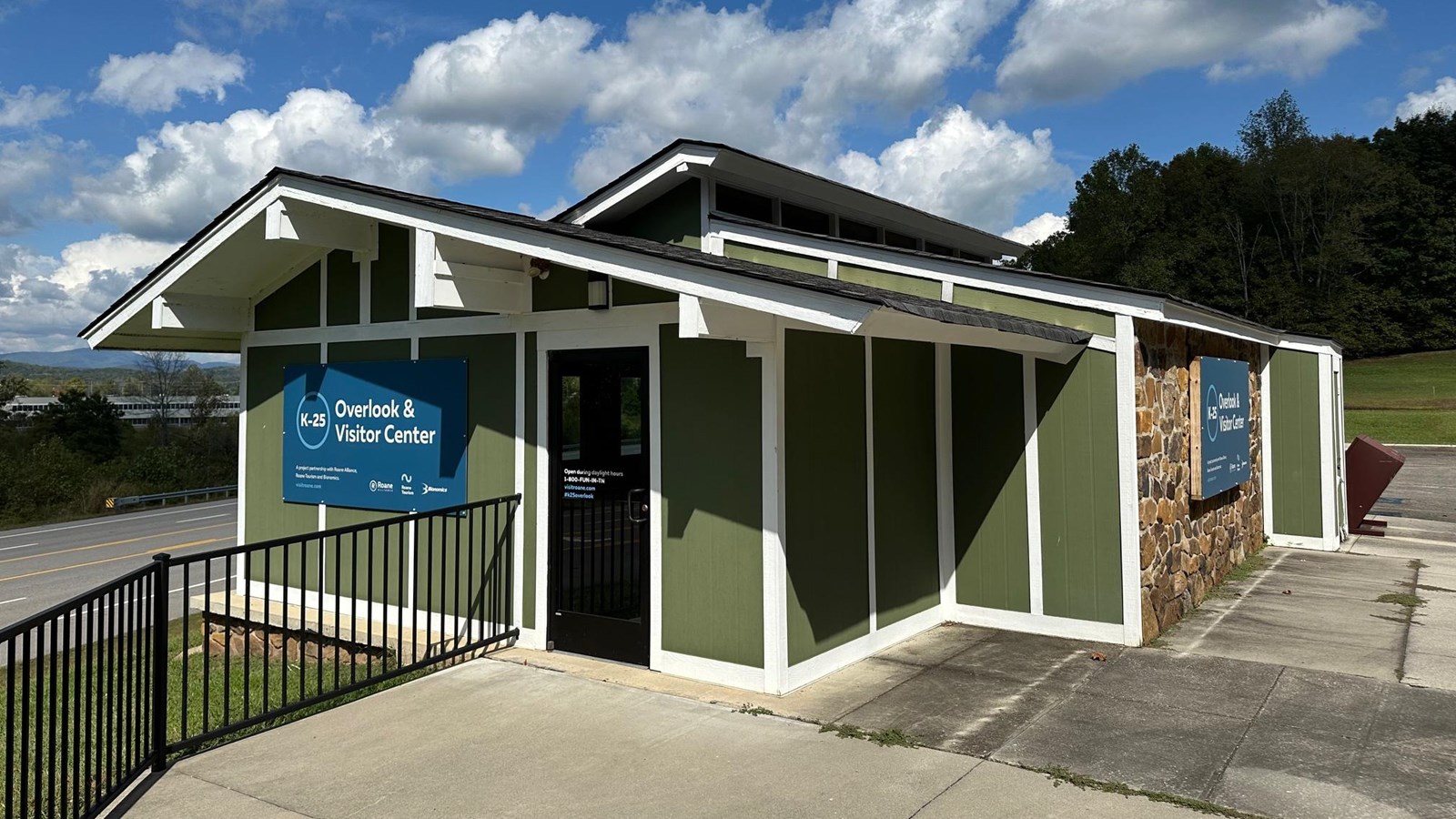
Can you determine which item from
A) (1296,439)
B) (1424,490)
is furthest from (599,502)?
(1424,490)

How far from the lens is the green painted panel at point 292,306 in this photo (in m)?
7.97

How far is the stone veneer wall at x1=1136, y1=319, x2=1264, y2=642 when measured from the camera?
21.7ft

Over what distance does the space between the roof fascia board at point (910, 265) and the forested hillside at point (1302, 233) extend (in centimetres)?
4932

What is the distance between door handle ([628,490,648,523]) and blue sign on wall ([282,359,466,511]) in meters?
1.68

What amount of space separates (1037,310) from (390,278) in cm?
528

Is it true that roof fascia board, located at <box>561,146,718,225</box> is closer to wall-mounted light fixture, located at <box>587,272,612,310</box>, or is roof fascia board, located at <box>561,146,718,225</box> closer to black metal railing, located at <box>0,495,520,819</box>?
wall-mounted light fixture, located at <box>587,272,612,310</box>

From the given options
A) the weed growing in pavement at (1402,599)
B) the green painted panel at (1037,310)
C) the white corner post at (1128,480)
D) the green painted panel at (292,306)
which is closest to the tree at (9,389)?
the green painted panel at (292,306)

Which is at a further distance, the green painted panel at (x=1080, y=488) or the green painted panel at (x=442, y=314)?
the green painted panel at (x=442, y=314)

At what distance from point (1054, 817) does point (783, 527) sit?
219cm

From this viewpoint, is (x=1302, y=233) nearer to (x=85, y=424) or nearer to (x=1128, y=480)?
(x=1128, y=480)

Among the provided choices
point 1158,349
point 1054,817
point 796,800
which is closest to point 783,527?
point 796,800

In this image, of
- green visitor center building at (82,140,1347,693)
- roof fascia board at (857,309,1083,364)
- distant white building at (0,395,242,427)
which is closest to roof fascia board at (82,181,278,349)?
green visitor center building at (82,140,1347,693)

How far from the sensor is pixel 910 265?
7109 millimetres

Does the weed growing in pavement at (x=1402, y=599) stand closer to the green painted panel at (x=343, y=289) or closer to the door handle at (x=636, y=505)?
the door handle at (x=636, y=505)
